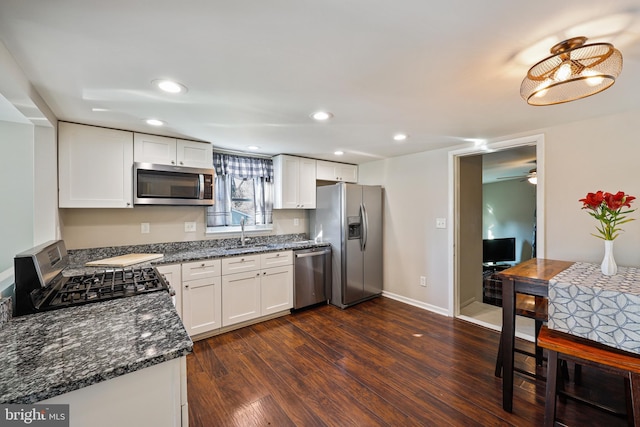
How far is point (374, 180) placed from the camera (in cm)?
419

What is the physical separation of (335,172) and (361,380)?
2.91 meters

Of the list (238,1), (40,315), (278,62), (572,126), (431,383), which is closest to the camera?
(238,1)

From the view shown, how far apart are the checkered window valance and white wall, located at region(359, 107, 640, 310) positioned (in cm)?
205

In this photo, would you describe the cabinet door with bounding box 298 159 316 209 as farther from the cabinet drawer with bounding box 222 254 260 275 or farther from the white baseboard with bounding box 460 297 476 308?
the white baseboard with bounding box 460 297 476 308

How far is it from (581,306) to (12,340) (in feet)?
8.75

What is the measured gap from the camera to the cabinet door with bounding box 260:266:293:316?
3117 mm

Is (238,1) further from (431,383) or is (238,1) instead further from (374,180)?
A: (374,180)

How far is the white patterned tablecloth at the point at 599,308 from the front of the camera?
4.33 feet

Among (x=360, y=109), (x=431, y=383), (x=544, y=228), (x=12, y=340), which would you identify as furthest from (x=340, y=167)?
(x=12, y=340)

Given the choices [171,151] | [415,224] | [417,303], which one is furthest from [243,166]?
[417,303]

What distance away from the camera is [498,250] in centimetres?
534

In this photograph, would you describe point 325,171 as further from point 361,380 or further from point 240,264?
point 361,380

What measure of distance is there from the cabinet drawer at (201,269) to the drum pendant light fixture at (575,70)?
111 inches

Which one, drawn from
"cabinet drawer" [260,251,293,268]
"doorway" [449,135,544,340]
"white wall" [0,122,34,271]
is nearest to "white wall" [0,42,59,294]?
"white wall" [0,122,34,271]
